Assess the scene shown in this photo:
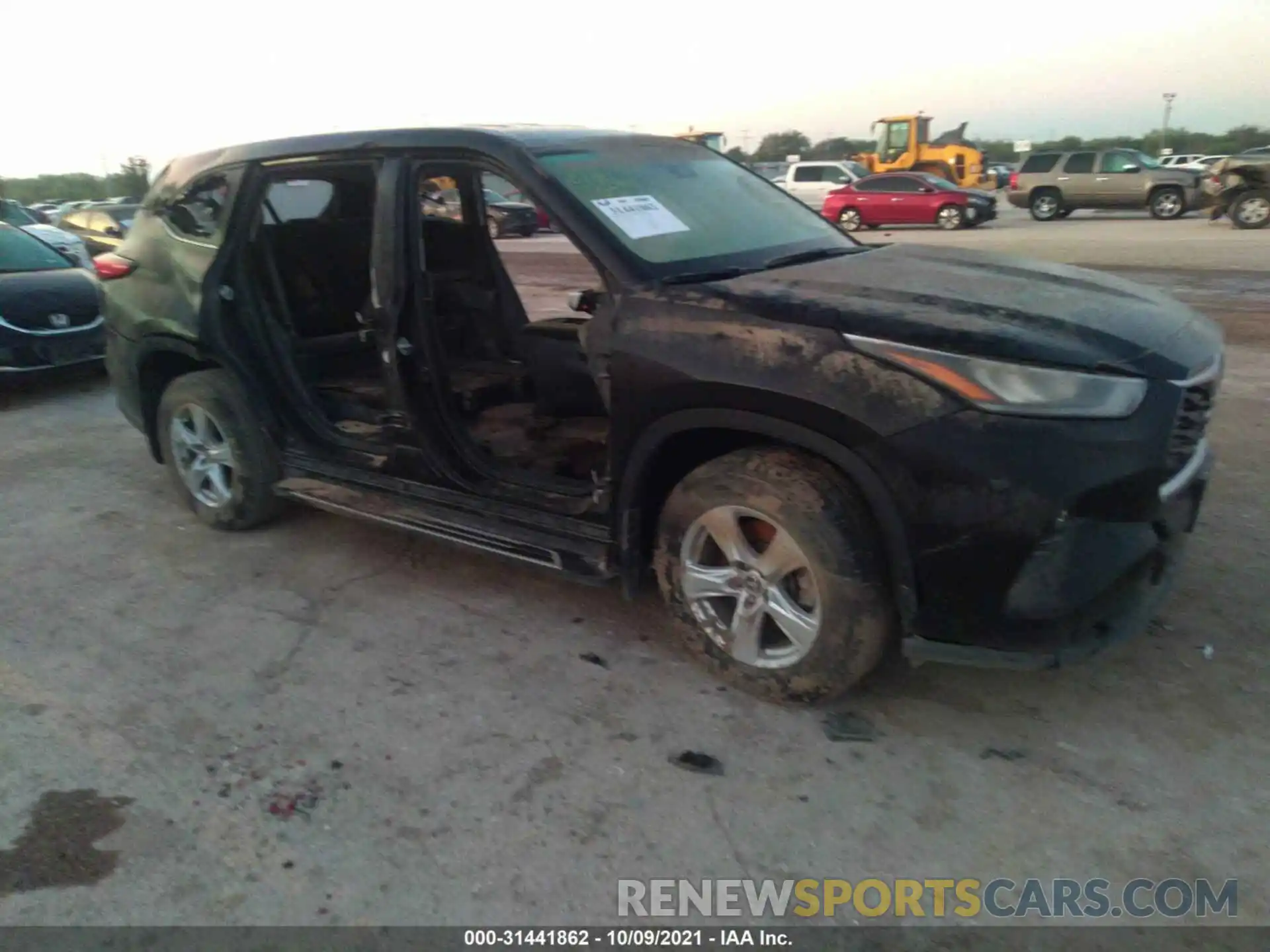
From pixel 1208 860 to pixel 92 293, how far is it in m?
8.78

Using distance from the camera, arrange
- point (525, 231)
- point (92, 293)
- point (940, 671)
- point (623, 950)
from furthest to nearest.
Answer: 1. point (525, 231)
2. point (92, 293)
3. point (940, 671)
4. point (623, 950)

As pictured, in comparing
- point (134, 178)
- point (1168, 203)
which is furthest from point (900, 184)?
point (134, 178)

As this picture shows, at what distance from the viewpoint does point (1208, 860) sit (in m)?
2.42

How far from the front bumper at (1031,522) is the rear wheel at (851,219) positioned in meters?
22.2

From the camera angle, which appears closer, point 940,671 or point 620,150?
point 940,671

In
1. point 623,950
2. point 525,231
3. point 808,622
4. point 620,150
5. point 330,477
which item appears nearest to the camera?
point 623,950

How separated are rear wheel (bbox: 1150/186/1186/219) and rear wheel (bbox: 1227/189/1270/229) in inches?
160

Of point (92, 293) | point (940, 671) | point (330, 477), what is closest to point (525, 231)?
point (92, 293)

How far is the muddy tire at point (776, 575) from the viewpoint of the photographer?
9.41 feet

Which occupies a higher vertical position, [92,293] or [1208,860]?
[92,293]

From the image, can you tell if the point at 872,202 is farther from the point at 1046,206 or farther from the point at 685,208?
the point at 685,208

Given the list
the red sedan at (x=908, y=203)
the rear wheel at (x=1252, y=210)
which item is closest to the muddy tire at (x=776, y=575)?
the rear wheel at (x=1252, y=210)

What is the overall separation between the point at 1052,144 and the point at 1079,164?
51.0m

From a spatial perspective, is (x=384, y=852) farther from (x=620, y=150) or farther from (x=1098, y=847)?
(x=620, y=150)
